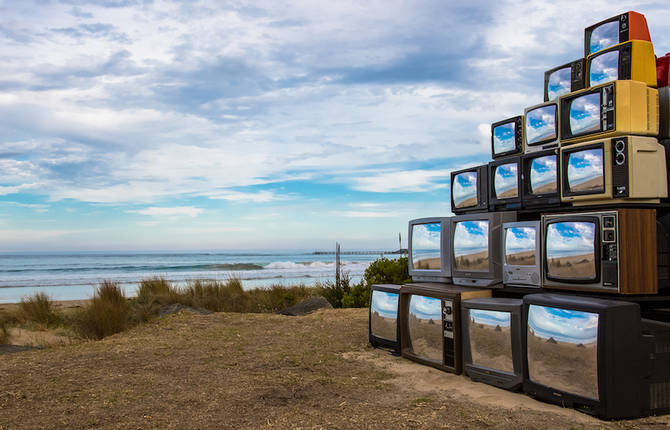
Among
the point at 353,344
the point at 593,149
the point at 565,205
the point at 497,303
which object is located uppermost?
the point at 593,149

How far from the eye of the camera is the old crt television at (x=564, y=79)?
193 inches

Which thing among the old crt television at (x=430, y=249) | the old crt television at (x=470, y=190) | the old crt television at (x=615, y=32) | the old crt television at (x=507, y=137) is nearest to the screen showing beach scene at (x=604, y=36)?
the old crt television at (x=615, y=32)

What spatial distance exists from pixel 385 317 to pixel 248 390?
6.57ft

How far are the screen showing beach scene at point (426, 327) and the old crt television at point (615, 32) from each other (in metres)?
2.71

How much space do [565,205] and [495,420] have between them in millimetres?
1855

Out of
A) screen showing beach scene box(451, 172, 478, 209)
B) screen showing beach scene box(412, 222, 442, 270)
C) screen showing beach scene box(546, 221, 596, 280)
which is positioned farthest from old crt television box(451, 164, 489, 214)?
screen showing beach scene box(546, 221, 596, 280)

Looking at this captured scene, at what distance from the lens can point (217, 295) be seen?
35.8 ft

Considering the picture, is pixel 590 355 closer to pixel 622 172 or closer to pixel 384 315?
pixel 622 172

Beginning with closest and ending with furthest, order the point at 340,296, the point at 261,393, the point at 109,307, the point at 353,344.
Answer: the point at 261,393 < the point at 353,344 < the point at 109,307 < the point at 340,296

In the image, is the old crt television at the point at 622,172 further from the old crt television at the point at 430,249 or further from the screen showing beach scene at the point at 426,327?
the screen showing beach scene at the point at 426,327

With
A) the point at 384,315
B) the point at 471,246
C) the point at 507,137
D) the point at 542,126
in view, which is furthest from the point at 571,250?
the point at 384,315

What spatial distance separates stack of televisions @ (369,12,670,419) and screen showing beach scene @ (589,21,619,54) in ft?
0.04

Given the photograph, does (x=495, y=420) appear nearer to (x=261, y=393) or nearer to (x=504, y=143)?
(x=261, y=393)

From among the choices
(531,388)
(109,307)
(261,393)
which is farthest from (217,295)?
(531,388)
